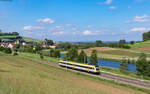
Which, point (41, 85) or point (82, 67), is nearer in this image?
point (41, 85)

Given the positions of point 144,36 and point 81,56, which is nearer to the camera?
point 81,56

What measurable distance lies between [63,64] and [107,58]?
53.5 meters

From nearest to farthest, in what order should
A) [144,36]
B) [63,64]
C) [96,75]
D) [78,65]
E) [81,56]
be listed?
[96,75] < [78,65] < [63,64] < [81,56] < [144,36]

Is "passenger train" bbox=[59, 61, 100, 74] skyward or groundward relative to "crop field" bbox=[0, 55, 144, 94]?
groundward

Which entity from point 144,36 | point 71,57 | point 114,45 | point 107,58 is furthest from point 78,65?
point 144,36

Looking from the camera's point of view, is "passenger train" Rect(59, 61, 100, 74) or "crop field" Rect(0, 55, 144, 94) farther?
"passenger train" Rect(59, 61, 100, 74)

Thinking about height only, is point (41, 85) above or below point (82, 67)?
above

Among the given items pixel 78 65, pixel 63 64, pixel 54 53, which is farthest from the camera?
Result: pixel 54 53

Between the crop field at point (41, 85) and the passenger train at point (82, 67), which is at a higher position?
the crop field at point (41, 85)

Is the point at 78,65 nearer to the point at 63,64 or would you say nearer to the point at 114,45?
the point at 63,64

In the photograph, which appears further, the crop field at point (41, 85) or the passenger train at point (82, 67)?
the passenger train at point (82, 67)

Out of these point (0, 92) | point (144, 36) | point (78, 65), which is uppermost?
point (144, 36)

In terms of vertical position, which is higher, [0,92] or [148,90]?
[0,92]

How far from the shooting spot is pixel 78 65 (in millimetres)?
42312
